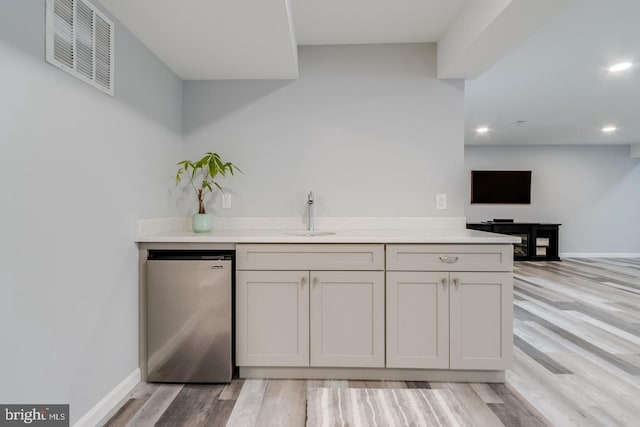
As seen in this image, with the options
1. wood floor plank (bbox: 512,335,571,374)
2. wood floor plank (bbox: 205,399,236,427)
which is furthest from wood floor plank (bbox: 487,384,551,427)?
wood floor plank (bbox: 205,399,236,427)

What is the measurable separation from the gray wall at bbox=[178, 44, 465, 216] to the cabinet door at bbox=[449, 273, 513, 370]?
716mm

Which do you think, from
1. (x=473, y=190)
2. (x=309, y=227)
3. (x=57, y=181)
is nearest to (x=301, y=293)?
(x=309, y=227)

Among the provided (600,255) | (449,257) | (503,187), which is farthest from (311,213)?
(600,255)

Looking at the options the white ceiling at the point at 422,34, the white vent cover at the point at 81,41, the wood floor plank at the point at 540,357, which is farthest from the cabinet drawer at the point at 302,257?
the wood floor plank at the point at 540,357

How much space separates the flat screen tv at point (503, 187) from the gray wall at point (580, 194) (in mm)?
170

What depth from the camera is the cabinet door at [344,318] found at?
202cm

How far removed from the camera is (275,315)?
6.66ft

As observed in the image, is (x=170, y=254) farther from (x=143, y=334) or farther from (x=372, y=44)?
(x=372, y=44)

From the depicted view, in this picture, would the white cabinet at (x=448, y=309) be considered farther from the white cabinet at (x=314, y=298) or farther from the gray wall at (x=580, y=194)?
the gray wall at (x=580, y=194)

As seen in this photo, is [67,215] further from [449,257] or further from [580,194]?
[580,194]

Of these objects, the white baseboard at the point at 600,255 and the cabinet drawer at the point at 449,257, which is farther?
the white baseboard at the point at 600,255

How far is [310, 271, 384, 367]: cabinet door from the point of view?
2.02m

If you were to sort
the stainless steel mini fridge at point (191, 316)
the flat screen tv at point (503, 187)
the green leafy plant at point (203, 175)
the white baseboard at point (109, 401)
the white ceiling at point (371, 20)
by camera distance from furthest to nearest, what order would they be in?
the flat screen tv at point (503, 187) < the green leafy plant at point (203, 175) < the white ceiling at point (371, 20) < the stainless steel mini fridge at point (191, 316) < the white baseboard at point (109, 401)

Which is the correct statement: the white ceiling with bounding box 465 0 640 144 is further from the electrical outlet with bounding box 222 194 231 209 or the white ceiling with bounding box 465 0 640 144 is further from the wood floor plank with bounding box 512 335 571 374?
the electrical outlet with bounding box 222 194 231 209
